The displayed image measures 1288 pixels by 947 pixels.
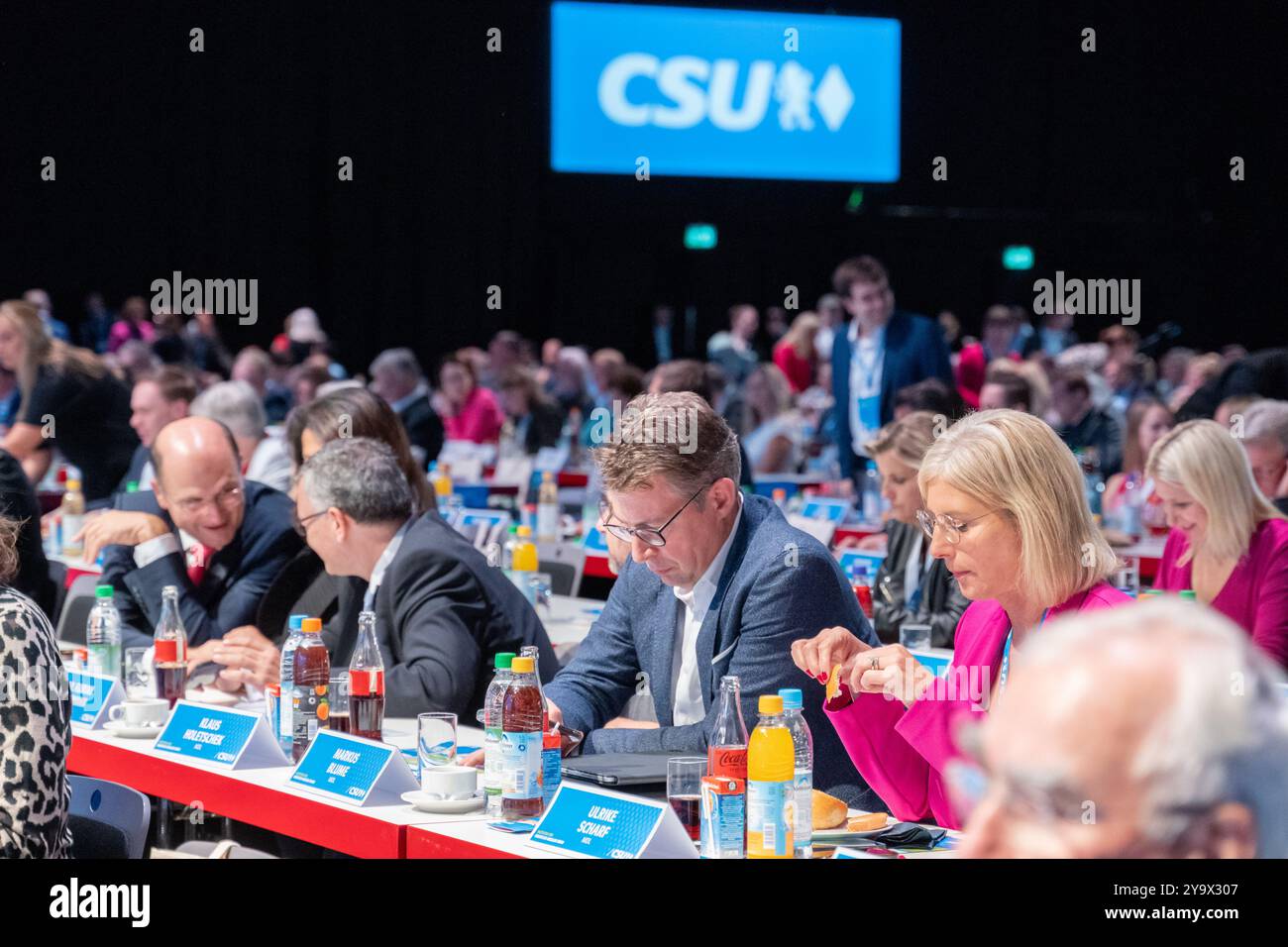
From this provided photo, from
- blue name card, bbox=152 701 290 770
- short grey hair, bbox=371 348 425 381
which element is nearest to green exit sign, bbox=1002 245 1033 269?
short grey hair, bbox=371 348 425 381

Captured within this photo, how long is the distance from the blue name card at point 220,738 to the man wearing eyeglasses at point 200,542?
97cm

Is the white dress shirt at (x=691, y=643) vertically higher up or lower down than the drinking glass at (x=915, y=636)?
higher up

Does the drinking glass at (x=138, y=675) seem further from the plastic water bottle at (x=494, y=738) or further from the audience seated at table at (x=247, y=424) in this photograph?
the audience seated at table at (x=247, y=424)

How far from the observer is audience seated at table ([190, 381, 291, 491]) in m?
6.13

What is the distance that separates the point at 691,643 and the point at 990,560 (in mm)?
Result: 720

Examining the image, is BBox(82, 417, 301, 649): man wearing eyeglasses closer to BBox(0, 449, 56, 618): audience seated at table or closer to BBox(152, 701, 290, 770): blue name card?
BBox(0, 449, 56, 618): audience seated at table

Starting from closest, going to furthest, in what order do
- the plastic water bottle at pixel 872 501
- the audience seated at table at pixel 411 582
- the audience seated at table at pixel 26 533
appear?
1. the audience seated at table at pixel 411 582
2. the audience seated at table at pixel 26 533
3. the plastic water bottle at pixel 872 501

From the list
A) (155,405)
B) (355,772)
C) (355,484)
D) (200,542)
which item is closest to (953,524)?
(355,772)

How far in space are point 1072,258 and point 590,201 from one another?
5331mm

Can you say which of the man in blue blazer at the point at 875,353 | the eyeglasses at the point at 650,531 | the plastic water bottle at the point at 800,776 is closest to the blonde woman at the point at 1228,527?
the eyeglasses at the point at 650,531

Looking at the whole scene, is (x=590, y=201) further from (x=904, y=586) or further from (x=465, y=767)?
(x=465, y=767)

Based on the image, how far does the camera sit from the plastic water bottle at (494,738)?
261 centimetres

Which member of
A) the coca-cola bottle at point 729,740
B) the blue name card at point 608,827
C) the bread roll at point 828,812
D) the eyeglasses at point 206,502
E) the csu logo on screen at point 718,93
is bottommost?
the bread roll at point 828,812
